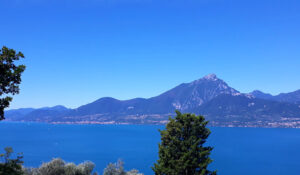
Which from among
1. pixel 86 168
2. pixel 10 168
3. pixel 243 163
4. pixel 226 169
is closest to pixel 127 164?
pixel 226 169

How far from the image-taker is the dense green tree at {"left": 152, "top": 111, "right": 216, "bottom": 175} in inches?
820

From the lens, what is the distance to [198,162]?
21.4 m

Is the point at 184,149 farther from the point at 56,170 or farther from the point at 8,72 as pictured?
the point at 56,170

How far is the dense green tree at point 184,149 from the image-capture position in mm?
20827

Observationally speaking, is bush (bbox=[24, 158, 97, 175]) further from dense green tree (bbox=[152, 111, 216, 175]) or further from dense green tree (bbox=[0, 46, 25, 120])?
dense green tree (bbox=[0, 46, 25, 120])

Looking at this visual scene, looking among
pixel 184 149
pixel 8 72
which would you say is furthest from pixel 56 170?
pixel 8 72

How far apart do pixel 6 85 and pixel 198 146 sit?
16.7 m

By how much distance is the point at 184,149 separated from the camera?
69.8 feet

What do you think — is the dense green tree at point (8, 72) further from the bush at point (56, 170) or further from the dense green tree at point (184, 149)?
the bush at point (56, 170)

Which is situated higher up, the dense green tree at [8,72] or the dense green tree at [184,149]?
the dense green tree at [8,72]

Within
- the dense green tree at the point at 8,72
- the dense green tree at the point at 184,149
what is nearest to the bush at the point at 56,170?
the dense green tree at the point at 184,149

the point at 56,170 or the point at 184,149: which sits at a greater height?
the point at 184,149

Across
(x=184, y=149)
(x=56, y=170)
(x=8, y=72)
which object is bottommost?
(x=56, y=170)

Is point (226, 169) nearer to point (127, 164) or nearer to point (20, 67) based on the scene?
point (127, 164)
